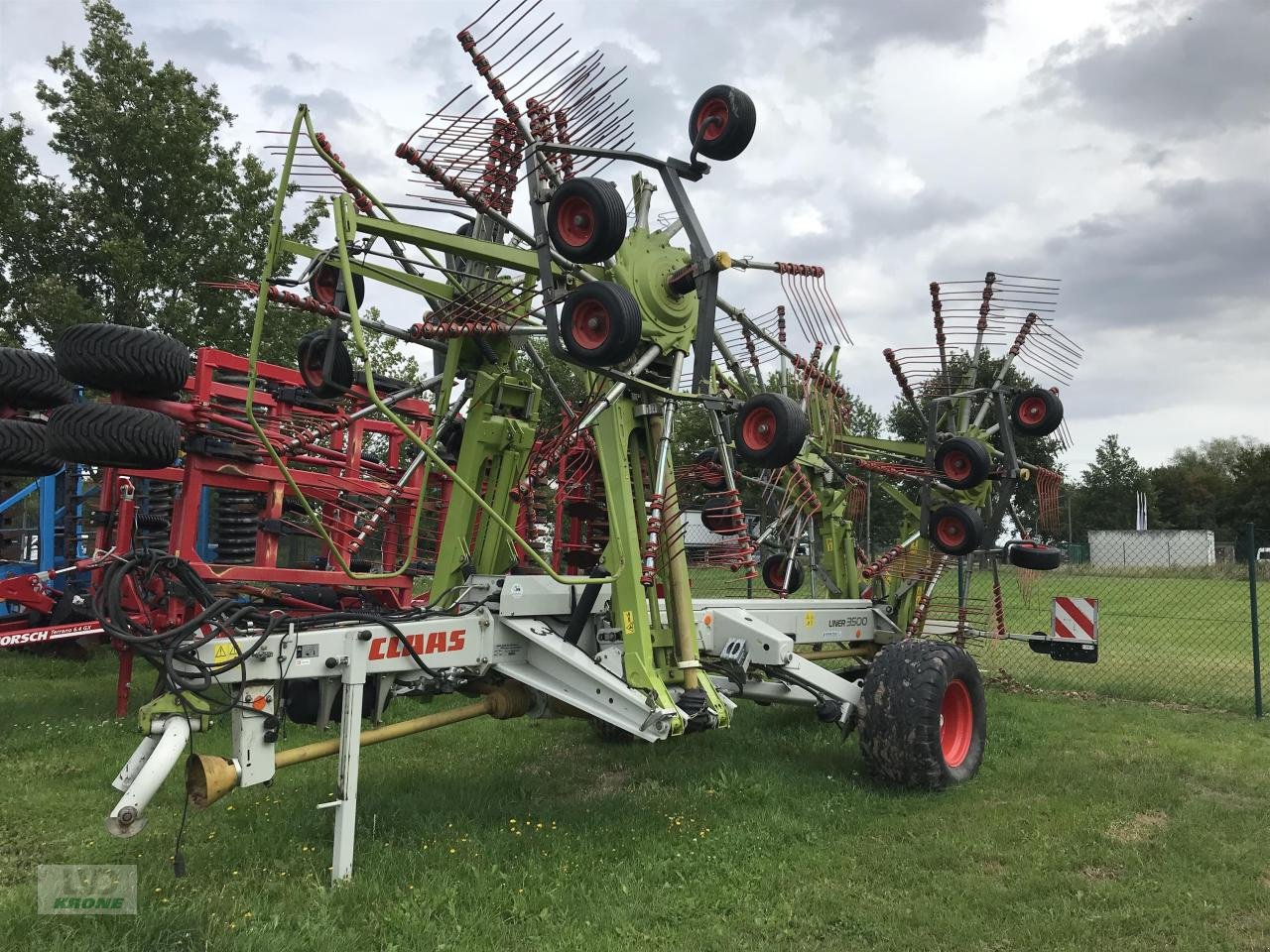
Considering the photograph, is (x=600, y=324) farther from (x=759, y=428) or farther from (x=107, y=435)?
(x=107, y=435)

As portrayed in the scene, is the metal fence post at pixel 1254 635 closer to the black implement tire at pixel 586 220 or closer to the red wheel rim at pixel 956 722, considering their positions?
the red wheel rim at pixel 956 722

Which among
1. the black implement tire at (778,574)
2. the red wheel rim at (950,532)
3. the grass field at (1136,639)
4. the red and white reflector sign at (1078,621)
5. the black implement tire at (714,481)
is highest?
the black implement tire at (714,481)

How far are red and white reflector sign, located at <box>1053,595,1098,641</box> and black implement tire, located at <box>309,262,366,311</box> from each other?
6860 mm

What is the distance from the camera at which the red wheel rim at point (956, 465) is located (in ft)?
27.7

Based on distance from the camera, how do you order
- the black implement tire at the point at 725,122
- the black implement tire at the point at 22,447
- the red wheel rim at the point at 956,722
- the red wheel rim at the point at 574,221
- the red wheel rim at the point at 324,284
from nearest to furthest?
the red wheel rim at the point at 574,221 → the black implement tire at the point at 725,122 → the red wheel rim at the point at 324,284 → the red wheel rim at the point at 956,722 → the black implement tire at the point at 22,447

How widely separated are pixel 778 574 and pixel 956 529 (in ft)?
6.50

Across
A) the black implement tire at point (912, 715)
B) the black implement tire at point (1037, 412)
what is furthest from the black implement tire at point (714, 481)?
the black implement tire at point (1037, 412)

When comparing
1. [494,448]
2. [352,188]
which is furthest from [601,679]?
[352,188]

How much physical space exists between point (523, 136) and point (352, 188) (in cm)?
101

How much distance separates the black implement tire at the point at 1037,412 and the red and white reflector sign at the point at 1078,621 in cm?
161

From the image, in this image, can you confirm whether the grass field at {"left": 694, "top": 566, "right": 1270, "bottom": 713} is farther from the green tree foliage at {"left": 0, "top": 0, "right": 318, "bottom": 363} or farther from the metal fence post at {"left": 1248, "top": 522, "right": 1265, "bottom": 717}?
the green tree foliage at {"left": 0, "top": 0, "right": 318, "bottom": 363}

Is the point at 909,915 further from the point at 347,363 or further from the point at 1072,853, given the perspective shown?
the point at 347,363

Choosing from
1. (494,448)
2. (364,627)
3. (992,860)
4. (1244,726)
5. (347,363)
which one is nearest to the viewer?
(364,627)

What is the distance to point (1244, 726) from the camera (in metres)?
8.48
